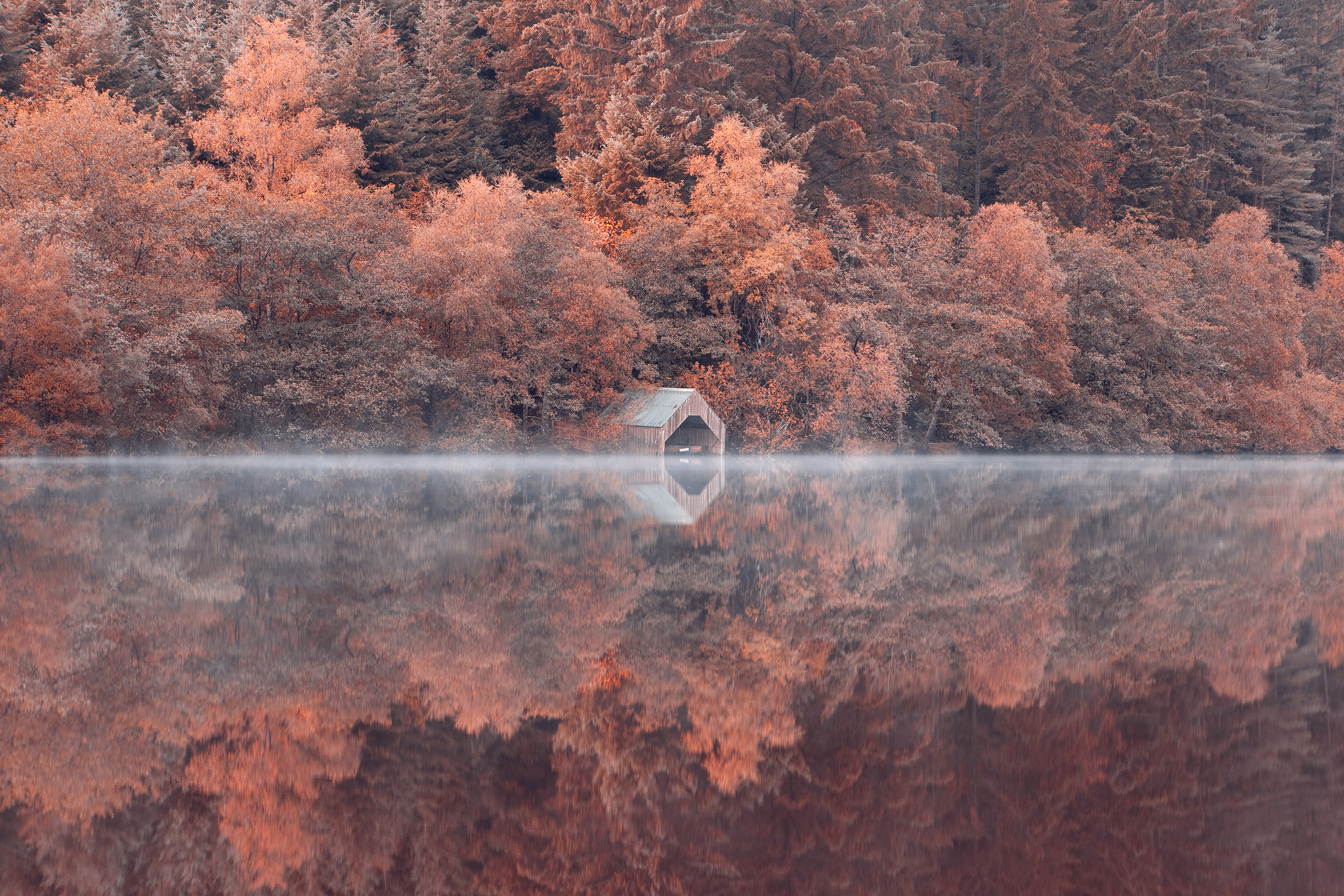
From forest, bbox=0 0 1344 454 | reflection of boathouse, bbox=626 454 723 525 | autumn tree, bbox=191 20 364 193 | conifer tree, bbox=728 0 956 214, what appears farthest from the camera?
conifer tree, bbox=728 0 956 214

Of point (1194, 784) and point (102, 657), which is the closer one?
point (1194, 784)

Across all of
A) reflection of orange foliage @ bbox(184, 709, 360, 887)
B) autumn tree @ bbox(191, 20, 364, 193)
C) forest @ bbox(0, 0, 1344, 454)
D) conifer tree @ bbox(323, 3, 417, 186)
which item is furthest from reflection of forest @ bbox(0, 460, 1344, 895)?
conifer tree @ bbox(323, 3, 417, 186)

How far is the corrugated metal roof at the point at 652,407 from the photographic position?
35.3m

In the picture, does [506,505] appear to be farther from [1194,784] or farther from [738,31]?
[738,31]

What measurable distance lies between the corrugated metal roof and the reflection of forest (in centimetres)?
2022

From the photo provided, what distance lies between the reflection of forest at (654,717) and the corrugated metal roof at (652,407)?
66.3 ft

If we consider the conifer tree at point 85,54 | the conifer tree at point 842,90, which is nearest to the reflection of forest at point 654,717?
the conifer tree at point 85,54

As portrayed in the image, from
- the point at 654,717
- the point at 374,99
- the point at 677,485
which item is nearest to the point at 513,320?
the point at 677,485

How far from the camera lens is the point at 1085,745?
6.72 metres

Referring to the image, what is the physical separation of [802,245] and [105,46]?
26.5 meters

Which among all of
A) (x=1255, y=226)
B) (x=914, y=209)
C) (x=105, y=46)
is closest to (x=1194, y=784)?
(x=105, y=46)

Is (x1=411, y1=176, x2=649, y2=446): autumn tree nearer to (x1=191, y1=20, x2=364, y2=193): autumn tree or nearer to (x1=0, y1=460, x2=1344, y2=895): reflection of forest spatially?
(x1=191, y1=20, x2=364, y2=193): autumn tree

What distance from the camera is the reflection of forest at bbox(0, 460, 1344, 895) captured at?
5.04m

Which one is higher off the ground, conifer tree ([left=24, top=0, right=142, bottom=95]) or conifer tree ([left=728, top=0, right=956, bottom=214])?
conifer tree ([left=24, top=0, right=142, bottom=95])
